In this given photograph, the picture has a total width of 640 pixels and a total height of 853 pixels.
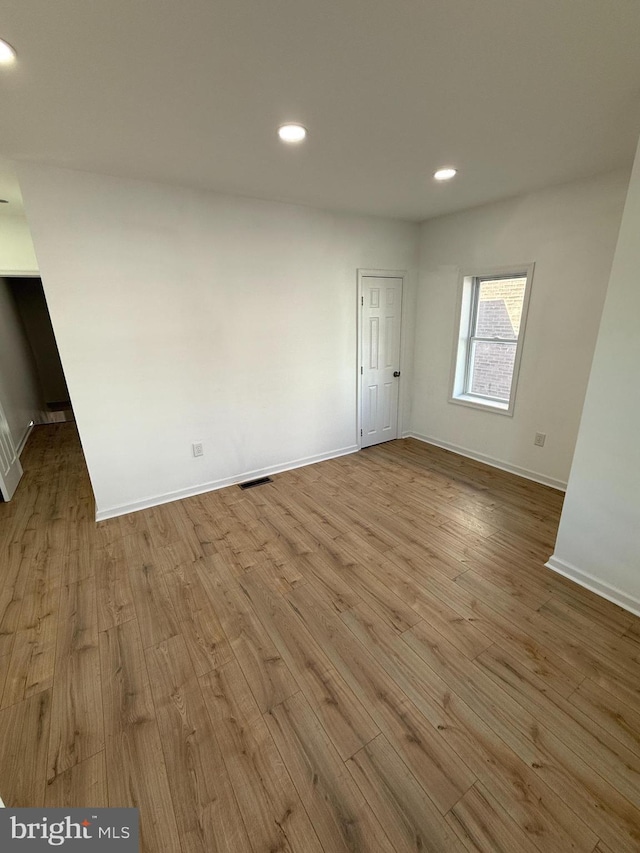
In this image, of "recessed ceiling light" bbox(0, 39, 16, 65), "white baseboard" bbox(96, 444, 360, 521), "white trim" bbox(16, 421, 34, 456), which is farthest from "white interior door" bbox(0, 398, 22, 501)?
"recessed ceiling light" bbox(0, 39, 16, 65)

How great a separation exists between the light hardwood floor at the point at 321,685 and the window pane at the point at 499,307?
1.95m

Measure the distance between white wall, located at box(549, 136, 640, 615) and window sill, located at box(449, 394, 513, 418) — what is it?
160 cm

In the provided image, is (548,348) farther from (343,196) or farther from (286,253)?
(286,253)

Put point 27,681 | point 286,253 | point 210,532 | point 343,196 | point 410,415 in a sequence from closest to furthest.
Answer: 1. point 27,681
2. point 210,532
3. point 343,196
4. point 286,253
5. point 410,415

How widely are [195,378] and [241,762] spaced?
2.66m

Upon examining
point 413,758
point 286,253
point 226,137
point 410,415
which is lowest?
point 413,758

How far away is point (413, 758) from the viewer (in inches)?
53.0

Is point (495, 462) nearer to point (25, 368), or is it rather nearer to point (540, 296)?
point (540, 296)

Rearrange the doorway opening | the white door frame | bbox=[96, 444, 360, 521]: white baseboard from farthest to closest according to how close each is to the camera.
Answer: the doorway opening, the white door frame, bbox=[96, 444, 360, 521]: white baseboard

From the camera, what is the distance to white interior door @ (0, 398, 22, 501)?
329 centimetres

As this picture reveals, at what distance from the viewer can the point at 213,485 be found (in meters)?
3.49

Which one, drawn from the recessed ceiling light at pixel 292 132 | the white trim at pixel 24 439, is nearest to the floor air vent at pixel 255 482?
the recessed ceiling light at pixel 292 132

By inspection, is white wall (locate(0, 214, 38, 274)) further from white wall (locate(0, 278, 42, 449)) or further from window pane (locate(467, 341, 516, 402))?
window pane (locate(467, 341, 516, 402))

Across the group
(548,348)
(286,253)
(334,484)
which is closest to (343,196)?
(286,253)
